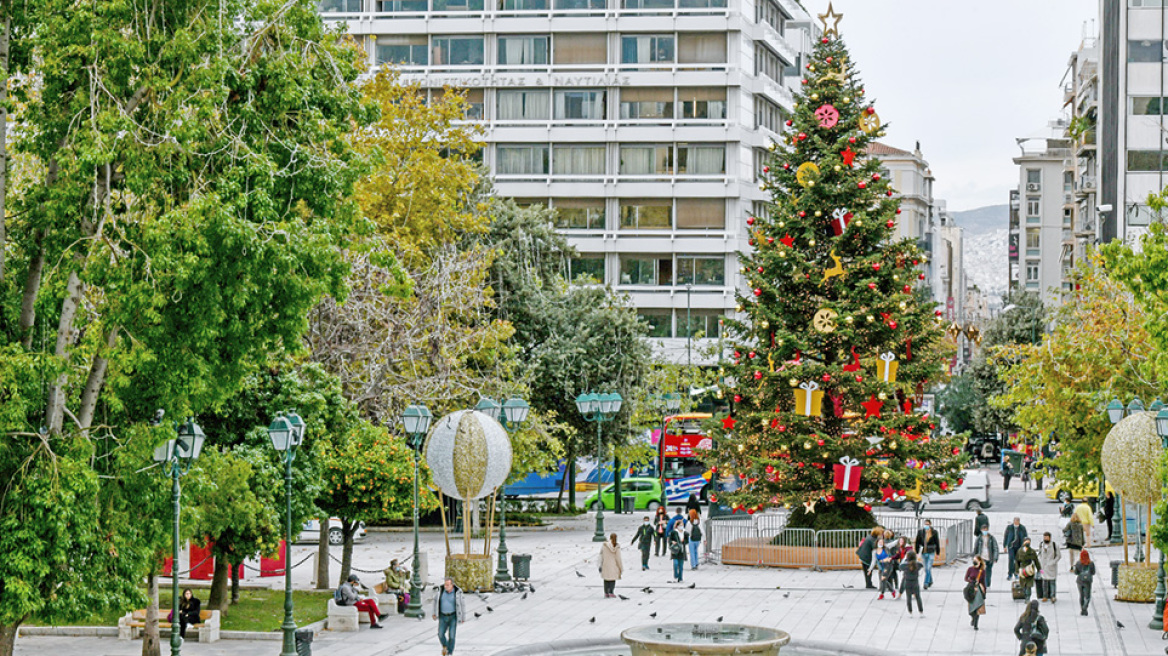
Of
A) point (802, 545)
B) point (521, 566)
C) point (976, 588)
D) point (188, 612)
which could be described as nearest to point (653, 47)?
point (802, 545)

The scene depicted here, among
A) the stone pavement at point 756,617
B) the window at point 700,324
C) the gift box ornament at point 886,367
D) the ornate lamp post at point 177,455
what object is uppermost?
the window at point 700,324

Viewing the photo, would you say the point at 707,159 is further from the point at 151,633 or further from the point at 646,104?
the point at 151,633

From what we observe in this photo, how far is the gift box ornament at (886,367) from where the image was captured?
37281mm

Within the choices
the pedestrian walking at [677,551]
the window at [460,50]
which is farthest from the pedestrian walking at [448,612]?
the window at [460,50]

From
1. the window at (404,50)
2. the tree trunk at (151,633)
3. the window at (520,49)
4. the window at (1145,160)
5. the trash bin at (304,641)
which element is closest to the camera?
the trash bin at (304,641)

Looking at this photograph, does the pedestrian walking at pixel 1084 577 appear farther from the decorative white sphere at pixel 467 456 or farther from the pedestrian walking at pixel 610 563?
the decorative white sphere at pixel 467 456

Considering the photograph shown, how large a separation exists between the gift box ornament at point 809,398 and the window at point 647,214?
37.4 metres

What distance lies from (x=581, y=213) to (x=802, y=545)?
39.1 metres

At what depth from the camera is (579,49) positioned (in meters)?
73.9

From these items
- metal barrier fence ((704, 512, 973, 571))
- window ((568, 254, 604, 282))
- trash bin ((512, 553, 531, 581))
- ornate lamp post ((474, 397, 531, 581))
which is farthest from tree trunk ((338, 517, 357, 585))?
window ((568, 254, 604, 282))

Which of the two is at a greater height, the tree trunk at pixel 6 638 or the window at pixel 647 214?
the window at pixel 647 214

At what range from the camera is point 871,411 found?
37.7 meters

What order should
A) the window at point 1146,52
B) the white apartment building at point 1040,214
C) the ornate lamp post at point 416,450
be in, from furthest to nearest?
the white apartment building at point 1040,214
the window at point 1146,52
the ornate lamp post at point 416,450

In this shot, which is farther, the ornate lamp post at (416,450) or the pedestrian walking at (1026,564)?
the ornate lamp post at (416,450)
